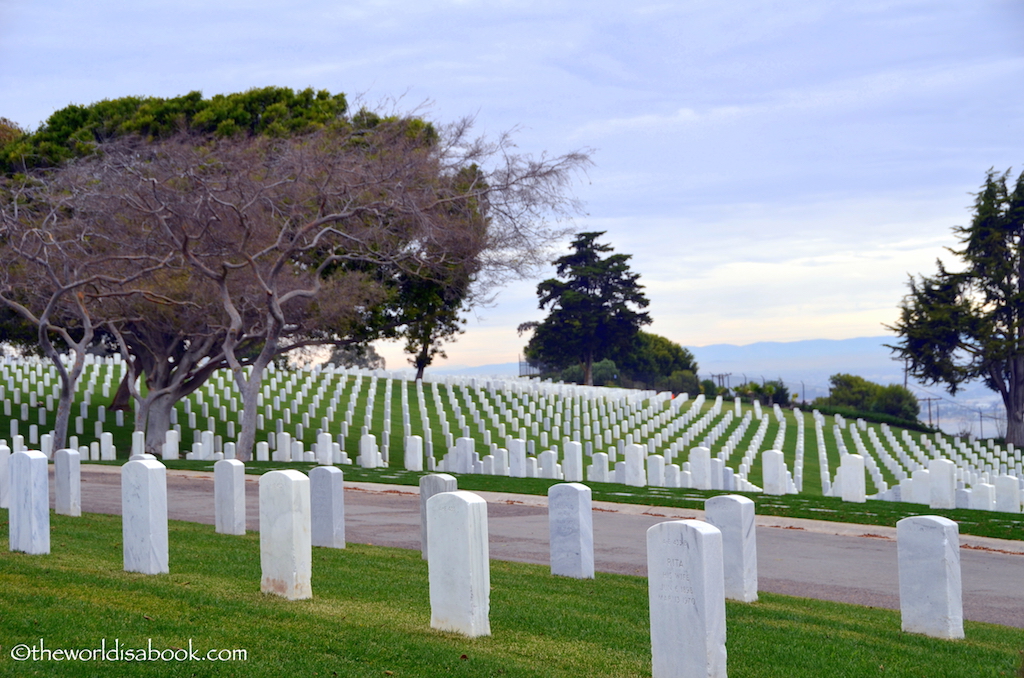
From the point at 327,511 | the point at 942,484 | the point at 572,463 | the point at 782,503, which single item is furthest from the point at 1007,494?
the point at 327,511

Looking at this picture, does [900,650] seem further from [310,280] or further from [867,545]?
[310,280]

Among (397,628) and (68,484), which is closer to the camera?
(397,628)

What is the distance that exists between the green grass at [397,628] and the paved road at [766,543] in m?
→ 1.16

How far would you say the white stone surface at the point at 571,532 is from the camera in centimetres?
839

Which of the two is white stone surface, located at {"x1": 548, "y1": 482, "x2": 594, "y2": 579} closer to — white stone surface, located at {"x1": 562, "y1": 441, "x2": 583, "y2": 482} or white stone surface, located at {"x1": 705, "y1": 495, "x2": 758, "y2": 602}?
white stone surface, located at {"x1": 705, "y1": 495, "x2": 758, "y2": 602}

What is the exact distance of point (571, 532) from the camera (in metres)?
8.47

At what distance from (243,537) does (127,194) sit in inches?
546

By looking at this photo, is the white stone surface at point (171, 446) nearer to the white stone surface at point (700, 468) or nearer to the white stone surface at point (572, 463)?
the white stone surface at point (572, 463)

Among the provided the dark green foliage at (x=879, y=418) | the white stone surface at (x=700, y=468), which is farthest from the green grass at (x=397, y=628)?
the dark green foliage at (x=879, y=418)

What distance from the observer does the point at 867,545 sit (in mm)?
11609

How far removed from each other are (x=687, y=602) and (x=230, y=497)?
6.42m

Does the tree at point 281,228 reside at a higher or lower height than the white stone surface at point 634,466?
higher

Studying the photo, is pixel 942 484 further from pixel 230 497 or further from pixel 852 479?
pixel 230 497

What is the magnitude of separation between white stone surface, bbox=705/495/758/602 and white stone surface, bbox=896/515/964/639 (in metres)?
1.14
